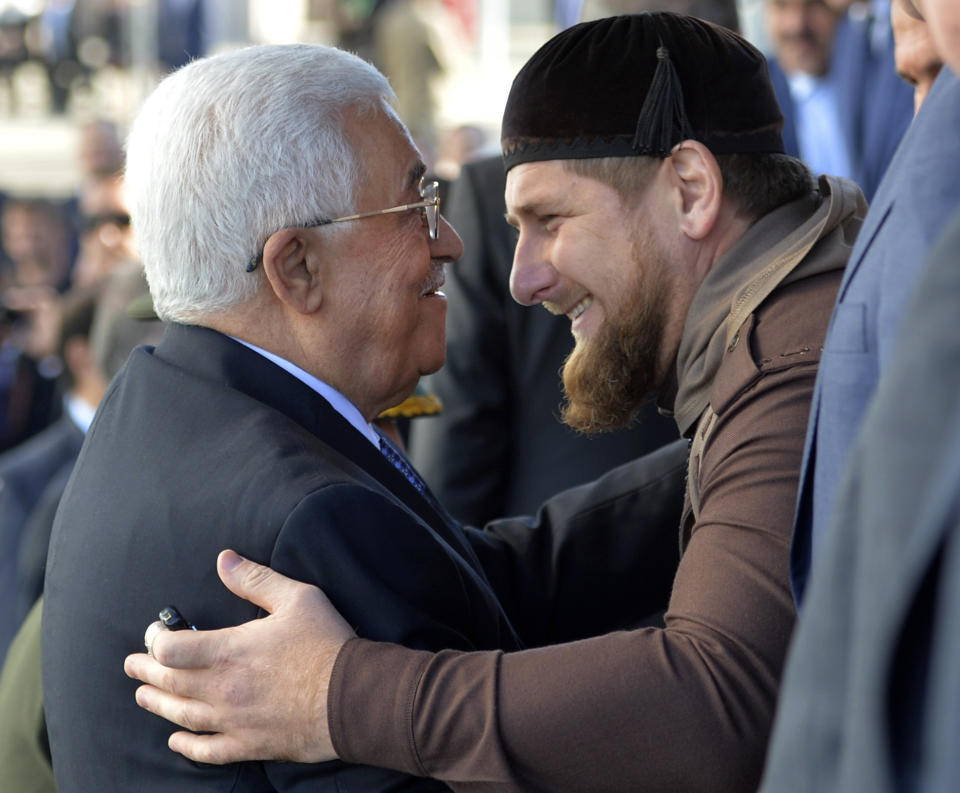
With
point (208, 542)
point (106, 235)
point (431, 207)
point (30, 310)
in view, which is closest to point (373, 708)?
point (208, 542)

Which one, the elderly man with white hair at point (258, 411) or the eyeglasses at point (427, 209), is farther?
the eyeglasses at point (427, 209)

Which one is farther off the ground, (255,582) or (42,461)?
(255,582)

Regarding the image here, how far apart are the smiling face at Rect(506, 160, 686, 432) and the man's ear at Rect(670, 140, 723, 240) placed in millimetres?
55

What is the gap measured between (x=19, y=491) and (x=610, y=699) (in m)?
3.25

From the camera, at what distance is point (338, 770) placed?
5.80 feet

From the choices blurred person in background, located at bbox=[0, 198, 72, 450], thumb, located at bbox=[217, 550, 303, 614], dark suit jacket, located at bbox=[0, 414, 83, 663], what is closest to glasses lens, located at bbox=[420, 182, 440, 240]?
thumb, located at bbox=[217, 550, 303, 614]

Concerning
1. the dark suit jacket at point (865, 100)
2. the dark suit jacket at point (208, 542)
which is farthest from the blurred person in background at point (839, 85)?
the dark suit jacket at point (208, 542)

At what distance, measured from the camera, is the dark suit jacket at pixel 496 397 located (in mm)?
3387

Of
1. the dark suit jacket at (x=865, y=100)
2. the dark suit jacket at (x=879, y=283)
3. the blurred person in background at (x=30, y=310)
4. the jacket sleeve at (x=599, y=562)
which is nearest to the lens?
the dark suit jacket at (x=879, y=283)

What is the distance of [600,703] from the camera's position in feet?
5.42

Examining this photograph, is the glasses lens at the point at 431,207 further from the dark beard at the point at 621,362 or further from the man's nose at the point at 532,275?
A: the dark beard at the point at 621,362

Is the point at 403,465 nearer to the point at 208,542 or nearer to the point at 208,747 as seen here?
the point at 208,542

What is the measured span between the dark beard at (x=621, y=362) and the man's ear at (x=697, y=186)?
0.35 ft

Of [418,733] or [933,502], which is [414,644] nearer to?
[418,733]
